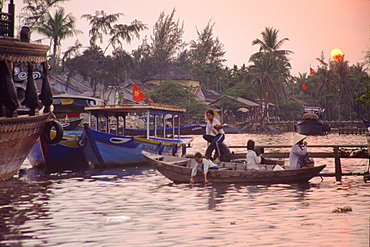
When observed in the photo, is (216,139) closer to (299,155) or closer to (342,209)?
(299,155)

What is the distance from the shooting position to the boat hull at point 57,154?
888 inches

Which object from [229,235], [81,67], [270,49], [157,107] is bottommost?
[229,235]

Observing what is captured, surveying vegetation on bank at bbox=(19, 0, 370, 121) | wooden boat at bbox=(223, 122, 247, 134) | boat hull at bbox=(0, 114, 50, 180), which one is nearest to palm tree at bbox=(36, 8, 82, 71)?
vegetation on bank at bbox=(19, 0, 370, 121)

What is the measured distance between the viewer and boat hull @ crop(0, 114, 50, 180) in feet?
45.3

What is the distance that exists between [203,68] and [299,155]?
238 ft

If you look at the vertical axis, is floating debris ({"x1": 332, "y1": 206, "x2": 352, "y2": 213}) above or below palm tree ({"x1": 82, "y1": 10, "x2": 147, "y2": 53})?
below

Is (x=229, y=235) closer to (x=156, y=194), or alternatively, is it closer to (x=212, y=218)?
(x=212, y=218)

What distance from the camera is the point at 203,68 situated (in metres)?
86.7

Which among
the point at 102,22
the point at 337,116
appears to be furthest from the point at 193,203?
the point at 337,116

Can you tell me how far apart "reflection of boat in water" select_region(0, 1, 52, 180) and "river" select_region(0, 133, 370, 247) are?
3.76 feet

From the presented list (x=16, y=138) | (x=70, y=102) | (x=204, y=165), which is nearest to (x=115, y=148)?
(x=70, y=102)

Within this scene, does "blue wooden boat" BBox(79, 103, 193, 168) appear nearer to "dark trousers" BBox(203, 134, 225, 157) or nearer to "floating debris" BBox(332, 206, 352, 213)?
"dark trousers" BBox(203, 134, 225, 157)

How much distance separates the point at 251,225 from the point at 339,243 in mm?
1900

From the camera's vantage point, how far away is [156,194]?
1371 cm
